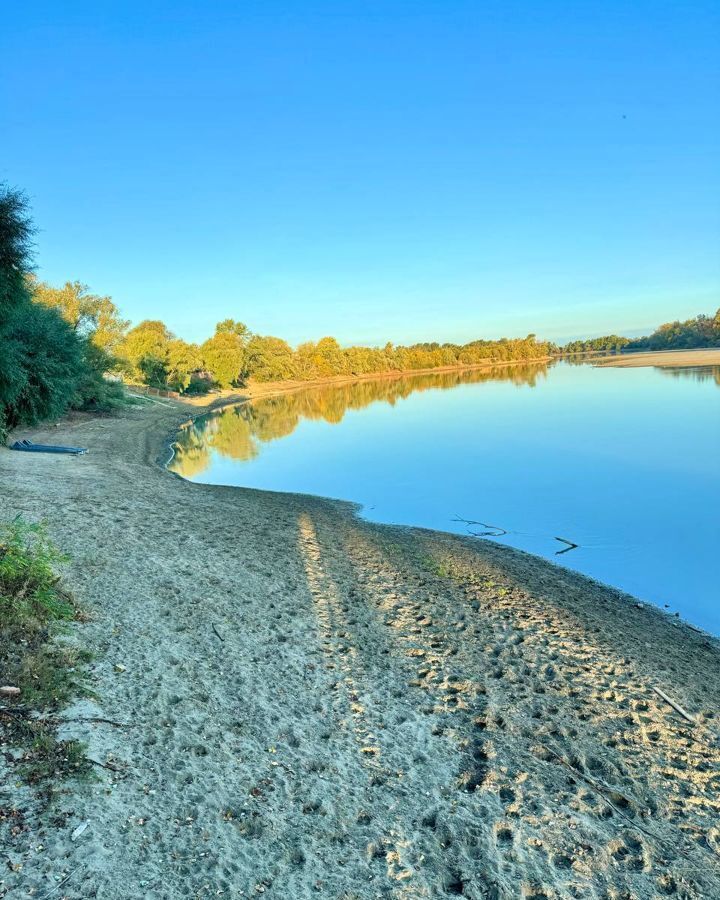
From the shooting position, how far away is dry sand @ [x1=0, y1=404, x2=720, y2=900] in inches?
154

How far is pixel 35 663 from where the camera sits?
213 inches

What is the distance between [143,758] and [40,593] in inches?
117

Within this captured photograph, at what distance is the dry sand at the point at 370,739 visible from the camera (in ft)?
12.8

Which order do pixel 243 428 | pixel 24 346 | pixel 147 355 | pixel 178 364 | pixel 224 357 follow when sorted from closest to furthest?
pixel 24 346, pixel 243 428, pixel 147 355, pixel 178 364, pixel 224 357

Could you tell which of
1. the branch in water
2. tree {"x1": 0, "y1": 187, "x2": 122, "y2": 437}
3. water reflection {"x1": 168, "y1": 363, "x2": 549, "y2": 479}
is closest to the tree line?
tree {"x1": 0, "y1": 187, "x2": 122, "y2": 437}

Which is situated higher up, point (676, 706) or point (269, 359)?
point (269, 359)

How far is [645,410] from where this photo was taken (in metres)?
40.7

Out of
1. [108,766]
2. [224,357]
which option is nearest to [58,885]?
[108,766]

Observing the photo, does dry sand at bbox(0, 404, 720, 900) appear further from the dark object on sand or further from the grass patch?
the dark object on sand

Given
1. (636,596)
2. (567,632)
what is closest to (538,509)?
(636,596)

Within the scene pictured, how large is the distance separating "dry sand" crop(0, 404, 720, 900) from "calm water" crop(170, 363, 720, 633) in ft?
11.3

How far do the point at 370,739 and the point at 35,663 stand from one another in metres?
3.58

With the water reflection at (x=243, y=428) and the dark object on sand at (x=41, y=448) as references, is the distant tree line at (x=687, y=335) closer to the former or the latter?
the water reflection at (x=243, y=428)

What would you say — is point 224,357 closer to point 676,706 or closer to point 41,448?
point 41,448
